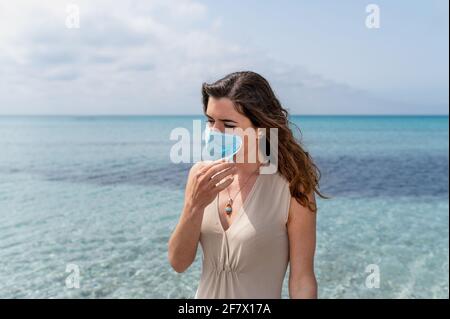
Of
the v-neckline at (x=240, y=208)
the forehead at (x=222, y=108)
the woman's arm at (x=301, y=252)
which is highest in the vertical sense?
the forehead at (x=222, y=108)

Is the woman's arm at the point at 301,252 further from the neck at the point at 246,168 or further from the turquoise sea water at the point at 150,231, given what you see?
the turquoise sea water at the point at 150,231

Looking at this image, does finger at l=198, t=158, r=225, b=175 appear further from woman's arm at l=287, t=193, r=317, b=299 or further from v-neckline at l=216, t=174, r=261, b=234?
woman's arm at l=287, t=193, r=317, b=299

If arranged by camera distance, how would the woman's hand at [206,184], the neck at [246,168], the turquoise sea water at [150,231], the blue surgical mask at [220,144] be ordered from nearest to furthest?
1. the woman's hand at [206,184]
2. the blue surgical mask at [220,144]
3. the neck at [246,168]
4. the turquoise sea water at [150,231]

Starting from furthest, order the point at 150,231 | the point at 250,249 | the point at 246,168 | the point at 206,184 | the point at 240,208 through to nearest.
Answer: the point at 150,231, the point at 246,168, the point at 240,208, the point at 250,249, the point at 206,184

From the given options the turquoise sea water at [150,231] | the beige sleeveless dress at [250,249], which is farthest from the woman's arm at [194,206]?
the turquoise sea water at [150,231]

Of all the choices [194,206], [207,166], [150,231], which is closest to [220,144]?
[207,166]

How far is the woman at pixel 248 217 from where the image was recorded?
2.34 m

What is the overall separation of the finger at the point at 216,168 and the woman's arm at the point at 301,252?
14.5 inches

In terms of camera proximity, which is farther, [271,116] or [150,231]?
[150,231]

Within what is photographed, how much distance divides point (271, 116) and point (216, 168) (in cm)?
43

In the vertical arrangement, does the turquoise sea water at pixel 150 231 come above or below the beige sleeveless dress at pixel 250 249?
below

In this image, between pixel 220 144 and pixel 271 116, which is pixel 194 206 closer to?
pixel 220 144

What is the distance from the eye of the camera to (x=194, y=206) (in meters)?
2.31
